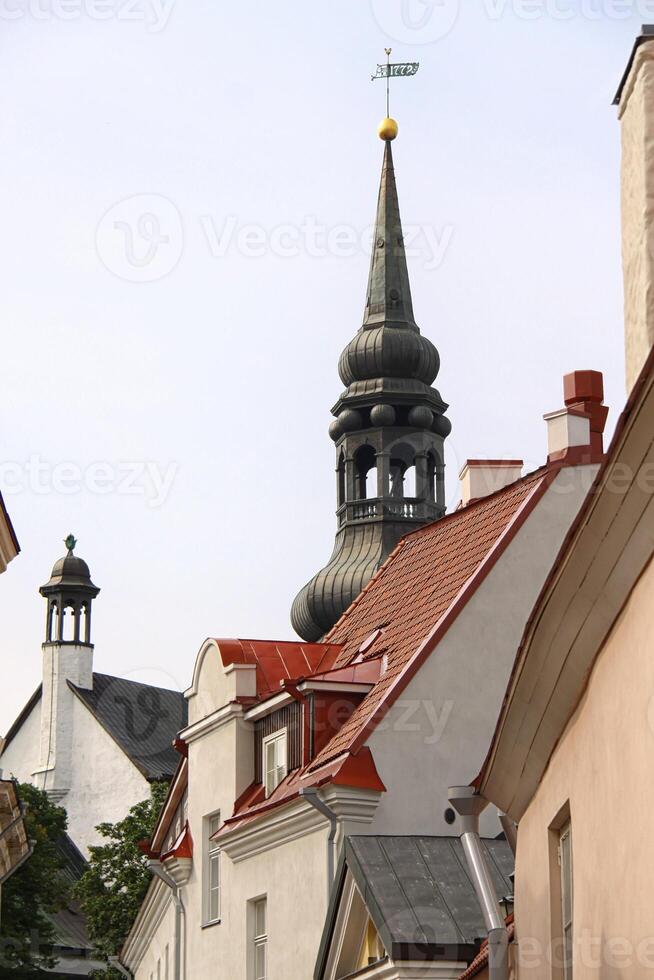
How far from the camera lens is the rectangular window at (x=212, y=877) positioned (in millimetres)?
30172

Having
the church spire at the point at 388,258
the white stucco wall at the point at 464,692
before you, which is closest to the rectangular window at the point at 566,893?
the white stucco wall at the point at 464,692

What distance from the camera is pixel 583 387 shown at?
28656mm

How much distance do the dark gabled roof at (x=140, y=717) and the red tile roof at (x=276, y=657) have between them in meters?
48.3

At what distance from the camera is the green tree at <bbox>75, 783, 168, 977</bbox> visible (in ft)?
192

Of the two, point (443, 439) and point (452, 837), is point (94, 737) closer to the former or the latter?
point (443, 439)

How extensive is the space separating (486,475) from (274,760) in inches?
220

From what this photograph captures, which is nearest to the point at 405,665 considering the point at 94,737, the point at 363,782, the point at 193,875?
the point at 363,782

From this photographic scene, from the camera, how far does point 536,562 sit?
26969 mm

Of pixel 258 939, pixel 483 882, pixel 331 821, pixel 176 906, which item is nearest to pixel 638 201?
pixel 483 882

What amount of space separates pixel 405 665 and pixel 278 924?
3712 millimetres

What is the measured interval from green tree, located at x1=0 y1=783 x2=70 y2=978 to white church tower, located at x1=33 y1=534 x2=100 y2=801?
26.6 meters

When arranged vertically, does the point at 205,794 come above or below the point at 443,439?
below

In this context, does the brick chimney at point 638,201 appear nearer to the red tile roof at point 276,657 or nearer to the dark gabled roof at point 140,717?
the red tile roof at point 276,657

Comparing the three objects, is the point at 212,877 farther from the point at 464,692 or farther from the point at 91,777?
the point at 91,777
